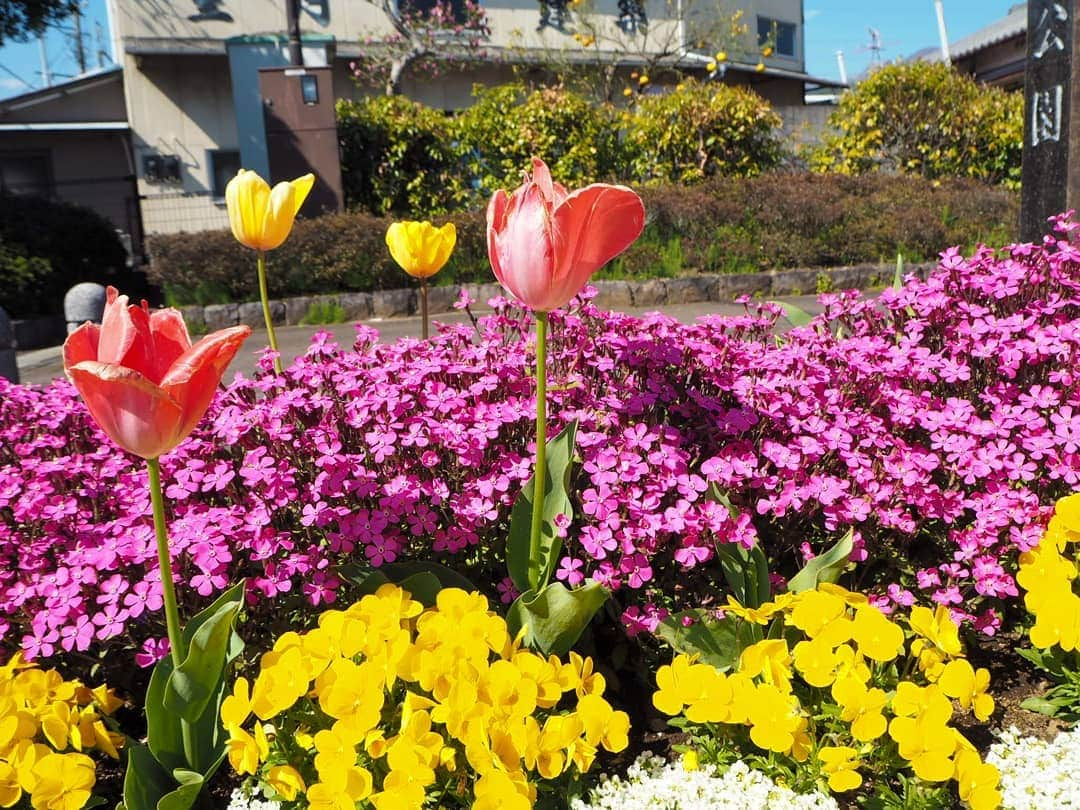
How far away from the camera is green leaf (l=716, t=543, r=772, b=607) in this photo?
2152 millimetres

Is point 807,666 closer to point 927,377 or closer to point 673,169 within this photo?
point 927,377

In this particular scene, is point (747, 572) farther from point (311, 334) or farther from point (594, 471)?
point (311, 334)

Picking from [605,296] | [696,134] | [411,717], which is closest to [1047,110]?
[411,717]

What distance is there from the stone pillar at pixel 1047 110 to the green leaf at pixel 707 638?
4.27 m

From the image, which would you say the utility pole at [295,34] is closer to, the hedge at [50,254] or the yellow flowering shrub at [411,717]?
the hedge at [50,254]

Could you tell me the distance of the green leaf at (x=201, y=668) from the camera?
167 cm

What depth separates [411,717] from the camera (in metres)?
1.60

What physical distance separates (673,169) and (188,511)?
12.9m

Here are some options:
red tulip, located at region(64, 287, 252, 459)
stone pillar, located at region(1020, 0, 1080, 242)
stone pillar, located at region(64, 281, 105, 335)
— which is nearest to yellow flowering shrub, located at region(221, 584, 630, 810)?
red tulip, located at region(64, 287, 252, 459)

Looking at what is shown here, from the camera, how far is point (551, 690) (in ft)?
5.60

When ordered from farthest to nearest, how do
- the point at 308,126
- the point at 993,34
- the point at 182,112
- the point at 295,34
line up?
the point at 993,34
the point at 182,112
the point at 295,34
the point at 308,126

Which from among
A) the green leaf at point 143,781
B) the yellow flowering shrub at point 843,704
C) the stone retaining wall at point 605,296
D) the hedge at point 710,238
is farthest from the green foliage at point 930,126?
the green leaf at point 143,781

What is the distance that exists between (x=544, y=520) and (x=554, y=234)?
73 cm

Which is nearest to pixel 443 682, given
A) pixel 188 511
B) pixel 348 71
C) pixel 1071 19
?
pixel 188 511
